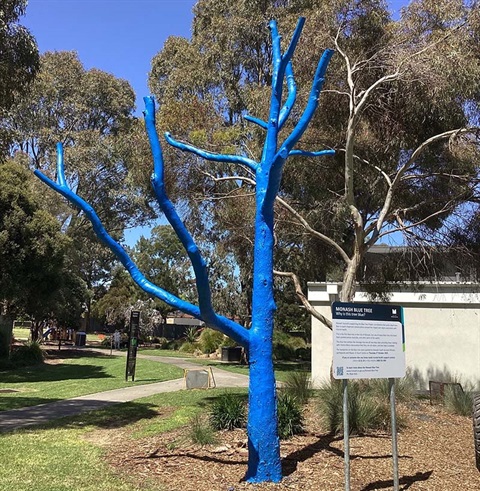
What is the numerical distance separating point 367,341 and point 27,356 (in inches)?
918

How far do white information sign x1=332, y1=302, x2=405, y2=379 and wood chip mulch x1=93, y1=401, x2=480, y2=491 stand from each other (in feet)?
4.73

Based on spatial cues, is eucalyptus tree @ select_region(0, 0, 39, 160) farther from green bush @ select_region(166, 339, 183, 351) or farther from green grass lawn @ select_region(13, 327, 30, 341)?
green grass lawn @ select_region(13, 327, 30, 341)

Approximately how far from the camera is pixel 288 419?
8320 mm

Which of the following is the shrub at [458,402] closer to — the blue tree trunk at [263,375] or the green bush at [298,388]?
the green bush at [298,388]

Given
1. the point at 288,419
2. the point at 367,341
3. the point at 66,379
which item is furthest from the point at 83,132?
the point at 367,341

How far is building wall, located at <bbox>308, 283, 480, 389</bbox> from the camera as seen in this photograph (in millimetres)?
15609

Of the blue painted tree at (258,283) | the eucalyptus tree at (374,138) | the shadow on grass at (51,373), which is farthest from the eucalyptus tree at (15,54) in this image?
the shadow on grass at (51,373)

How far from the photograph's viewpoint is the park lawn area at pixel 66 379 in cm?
1414

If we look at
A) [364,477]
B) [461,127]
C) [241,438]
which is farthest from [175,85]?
[364,477]

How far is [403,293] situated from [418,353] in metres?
1.83

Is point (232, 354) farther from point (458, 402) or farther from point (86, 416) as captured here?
point (458, 402)

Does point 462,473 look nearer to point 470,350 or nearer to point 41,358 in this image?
point 470,350

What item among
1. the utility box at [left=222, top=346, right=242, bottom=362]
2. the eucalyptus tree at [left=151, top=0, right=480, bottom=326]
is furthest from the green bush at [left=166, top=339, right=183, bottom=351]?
the eucalyptus tree at [left=151, top=0, right=480, bottom=326]

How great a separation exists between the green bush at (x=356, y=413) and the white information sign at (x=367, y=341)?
121 inches
